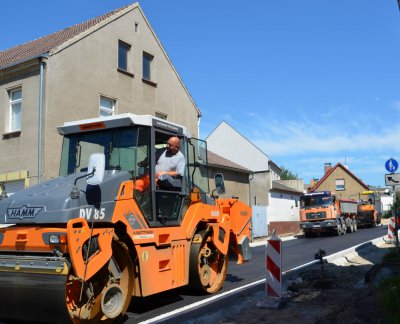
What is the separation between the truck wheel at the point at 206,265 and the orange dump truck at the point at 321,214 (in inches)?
801

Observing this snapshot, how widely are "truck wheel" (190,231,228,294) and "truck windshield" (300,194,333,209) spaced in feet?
69.3

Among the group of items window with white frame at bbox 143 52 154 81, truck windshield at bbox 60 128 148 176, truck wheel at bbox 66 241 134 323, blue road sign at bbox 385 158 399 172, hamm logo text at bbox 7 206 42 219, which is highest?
window with white frame at bbox 143 52 154 81

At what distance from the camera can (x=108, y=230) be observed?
5828mm

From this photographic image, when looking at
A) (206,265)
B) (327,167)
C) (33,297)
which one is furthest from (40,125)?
(327,167)

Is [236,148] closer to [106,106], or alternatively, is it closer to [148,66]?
[148,66]

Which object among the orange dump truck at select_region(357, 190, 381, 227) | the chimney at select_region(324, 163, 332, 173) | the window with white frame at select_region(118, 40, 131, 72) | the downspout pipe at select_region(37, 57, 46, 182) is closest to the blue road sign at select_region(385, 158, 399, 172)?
the downspout pipe at select_region(37, 57, 46, 182)

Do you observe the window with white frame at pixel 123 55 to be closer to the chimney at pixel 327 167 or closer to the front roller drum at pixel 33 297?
the front roller drum at pixel 33 297

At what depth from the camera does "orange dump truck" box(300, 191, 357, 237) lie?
28047 millimetres

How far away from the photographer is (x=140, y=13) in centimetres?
2239

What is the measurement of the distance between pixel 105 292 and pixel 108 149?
7.14 feet

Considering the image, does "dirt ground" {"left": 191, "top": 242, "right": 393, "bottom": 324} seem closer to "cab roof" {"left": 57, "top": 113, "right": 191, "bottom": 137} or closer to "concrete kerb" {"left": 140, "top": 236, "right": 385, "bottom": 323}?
"concrete kerb" {"left": 140, "top": 236, "right": 385, "bottom": 323}

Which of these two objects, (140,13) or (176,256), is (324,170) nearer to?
(140,13)

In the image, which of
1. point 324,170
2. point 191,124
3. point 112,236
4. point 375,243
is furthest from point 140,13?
point 324,170

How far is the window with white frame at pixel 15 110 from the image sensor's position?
1783cm
